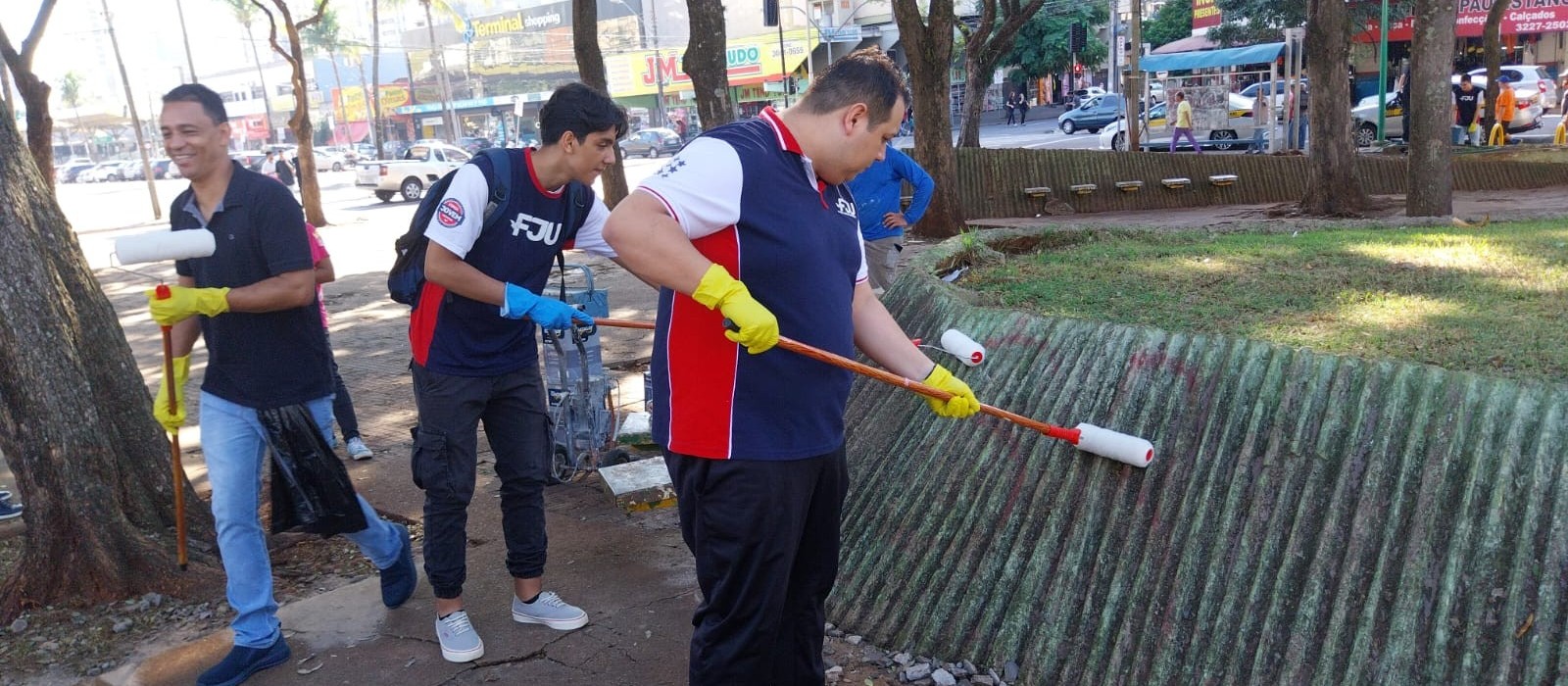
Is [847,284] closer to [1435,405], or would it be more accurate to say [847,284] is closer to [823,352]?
[823,352]

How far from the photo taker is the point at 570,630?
3.86 metres

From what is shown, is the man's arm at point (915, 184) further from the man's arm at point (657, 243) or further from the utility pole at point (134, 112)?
the utility pole at point (134, 112)

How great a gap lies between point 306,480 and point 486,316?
0.79 metres

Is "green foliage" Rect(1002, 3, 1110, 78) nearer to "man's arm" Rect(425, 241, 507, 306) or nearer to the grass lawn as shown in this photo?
the grass lawn

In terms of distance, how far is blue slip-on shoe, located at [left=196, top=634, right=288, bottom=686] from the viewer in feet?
11.5

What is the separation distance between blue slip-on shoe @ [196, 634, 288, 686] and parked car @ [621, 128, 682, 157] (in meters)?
40.7

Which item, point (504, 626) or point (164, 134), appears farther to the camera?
point (504, 626)

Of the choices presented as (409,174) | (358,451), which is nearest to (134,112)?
(409,174)

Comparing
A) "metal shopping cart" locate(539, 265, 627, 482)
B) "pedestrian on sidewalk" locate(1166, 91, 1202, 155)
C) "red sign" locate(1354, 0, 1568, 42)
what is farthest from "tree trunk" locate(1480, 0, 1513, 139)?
"metal shopping cart" locate(539, 265, 627, 482)

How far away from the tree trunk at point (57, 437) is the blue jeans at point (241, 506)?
0.87m

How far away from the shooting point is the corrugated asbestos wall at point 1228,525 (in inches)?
101

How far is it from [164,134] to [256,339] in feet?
2.19

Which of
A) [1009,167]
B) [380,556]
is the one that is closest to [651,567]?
[380,556]

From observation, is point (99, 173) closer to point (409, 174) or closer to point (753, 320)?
point (409, 174)
